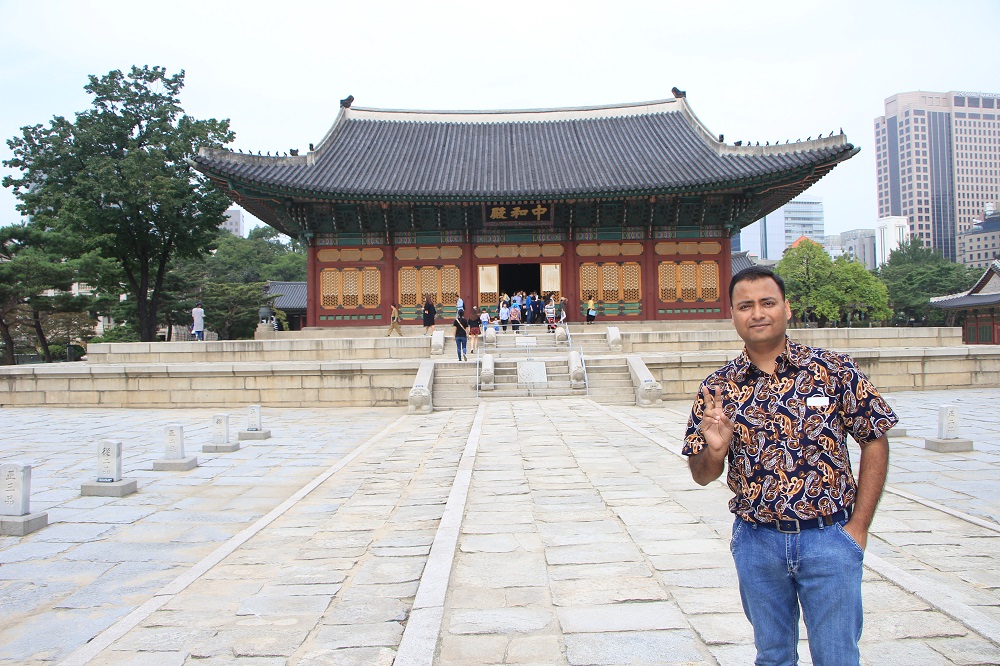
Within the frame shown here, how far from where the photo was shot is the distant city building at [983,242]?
3221 inches

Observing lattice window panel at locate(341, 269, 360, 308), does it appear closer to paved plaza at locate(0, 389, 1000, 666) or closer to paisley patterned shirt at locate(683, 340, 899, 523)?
paved plaza at locate(0, 389, 1000, 666)

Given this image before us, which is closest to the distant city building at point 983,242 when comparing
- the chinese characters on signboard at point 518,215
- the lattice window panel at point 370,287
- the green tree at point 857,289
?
the green tree at point 857,289

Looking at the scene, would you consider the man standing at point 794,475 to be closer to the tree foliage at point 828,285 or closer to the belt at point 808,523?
the belt at point 808,523

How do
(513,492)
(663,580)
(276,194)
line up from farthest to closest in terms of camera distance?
(276,194) < (513,492) < (663,580)

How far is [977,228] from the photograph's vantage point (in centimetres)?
8706

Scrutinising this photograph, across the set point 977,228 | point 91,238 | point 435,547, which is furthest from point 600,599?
point 977,228

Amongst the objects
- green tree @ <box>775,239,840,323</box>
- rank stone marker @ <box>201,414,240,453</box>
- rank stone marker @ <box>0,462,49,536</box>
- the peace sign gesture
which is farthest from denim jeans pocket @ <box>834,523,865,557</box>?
A: green tree @ <box>775,239,840,323</box>

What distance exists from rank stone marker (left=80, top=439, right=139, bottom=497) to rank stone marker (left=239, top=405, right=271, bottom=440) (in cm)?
340

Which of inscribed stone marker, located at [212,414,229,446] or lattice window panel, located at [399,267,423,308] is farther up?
lattice window panel, located at [399,267,423,308]

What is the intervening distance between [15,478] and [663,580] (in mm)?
5321

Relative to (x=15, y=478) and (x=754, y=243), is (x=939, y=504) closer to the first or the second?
(x=15, y=478)

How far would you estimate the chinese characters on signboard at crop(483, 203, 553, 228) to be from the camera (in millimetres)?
22484

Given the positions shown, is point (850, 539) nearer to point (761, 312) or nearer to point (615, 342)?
point (761, 312)

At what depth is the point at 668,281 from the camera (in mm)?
22750
